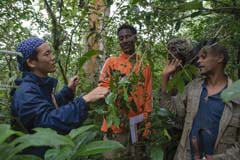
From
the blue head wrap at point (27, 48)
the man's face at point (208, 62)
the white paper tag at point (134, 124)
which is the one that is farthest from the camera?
the white paper tag at point (134, 124)

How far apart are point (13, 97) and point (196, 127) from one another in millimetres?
1247

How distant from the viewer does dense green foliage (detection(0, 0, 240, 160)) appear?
2.39m

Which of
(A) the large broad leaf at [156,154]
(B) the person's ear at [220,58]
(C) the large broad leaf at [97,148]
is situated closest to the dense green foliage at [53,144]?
(C) the large broad leaf at [97,148]

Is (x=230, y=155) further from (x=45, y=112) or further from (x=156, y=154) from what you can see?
(x=45, y=112)

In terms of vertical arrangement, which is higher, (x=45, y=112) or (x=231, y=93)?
(x=231, y=93)

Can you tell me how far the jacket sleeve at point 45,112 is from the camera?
207 centimetres

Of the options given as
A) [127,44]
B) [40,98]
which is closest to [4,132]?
[40,98]

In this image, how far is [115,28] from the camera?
4.88 metres

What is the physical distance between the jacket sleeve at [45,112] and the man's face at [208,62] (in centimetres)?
98

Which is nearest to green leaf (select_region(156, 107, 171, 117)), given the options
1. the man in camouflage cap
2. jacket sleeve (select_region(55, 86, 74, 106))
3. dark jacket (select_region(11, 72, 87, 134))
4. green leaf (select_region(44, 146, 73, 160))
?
the man in camouflage cap

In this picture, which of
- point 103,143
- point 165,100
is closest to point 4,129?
point 103,143

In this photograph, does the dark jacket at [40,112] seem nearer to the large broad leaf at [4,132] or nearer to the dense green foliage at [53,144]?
the dense green foliage at [53,144]

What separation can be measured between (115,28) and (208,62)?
93.3 inches

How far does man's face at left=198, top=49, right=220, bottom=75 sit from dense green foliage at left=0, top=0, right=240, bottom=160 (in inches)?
5.6
